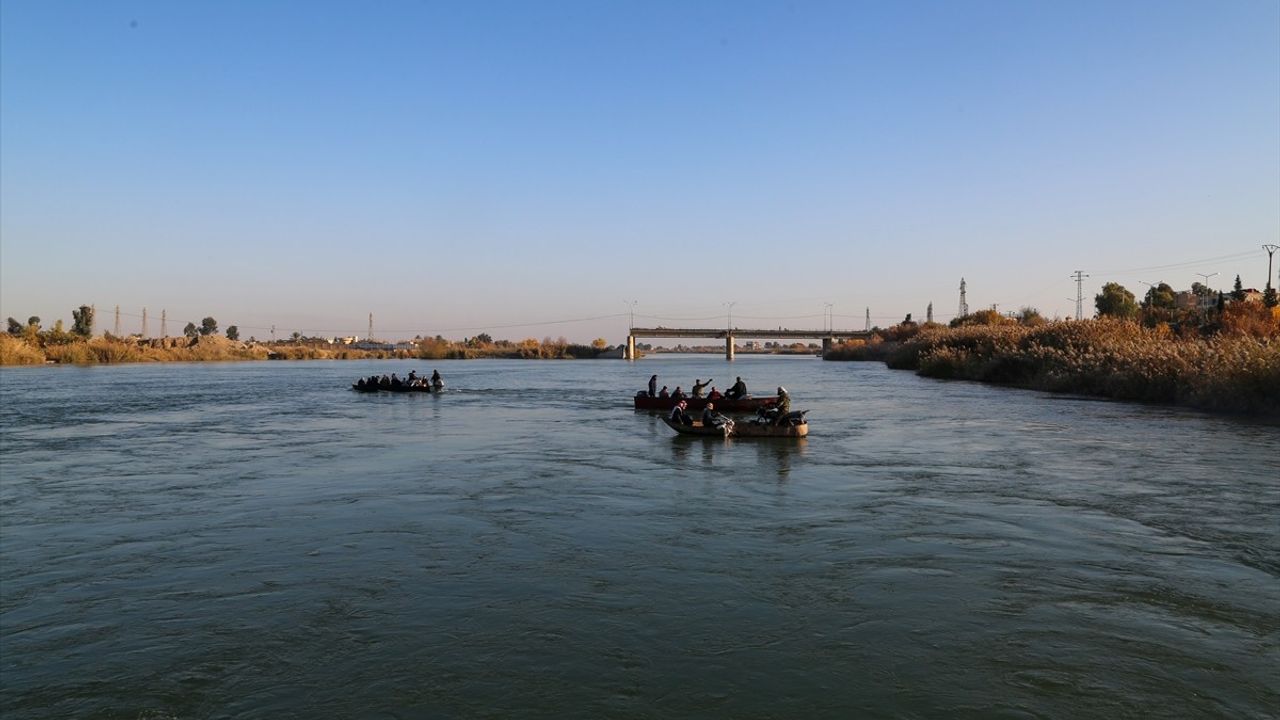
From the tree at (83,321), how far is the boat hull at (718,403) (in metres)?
134

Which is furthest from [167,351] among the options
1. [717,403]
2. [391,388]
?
[717,403]

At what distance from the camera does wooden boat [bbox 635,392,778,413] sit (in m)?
35.0

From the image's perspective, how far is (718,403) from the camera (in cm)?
3572

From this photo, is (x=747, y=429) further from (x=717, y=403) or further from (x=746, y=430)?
(x=717, y=403)

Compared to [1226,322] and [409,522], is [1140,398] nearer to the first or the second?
[1226,322]

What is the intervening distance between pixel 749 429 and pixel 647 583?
16743 mm

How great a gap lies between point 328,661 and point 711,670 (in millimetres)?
4257

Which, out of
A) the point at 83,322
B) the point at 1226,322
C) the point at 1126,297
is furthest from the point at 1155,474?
the point at 83,322

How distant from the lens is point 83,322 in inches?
5822

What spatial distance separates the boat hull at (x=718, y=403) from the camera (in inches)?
1377

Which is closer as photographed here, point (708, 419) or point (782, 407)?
point (708, 419)

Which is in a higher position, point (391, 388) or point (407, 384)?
point (407, 384)

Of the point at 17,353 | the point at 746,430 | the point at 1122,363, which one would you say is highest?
the point at 17,353

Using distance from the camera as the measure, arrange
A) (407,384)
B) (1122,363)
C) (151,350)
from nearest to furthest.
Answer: (1122,363), (407,384), (151,350)
